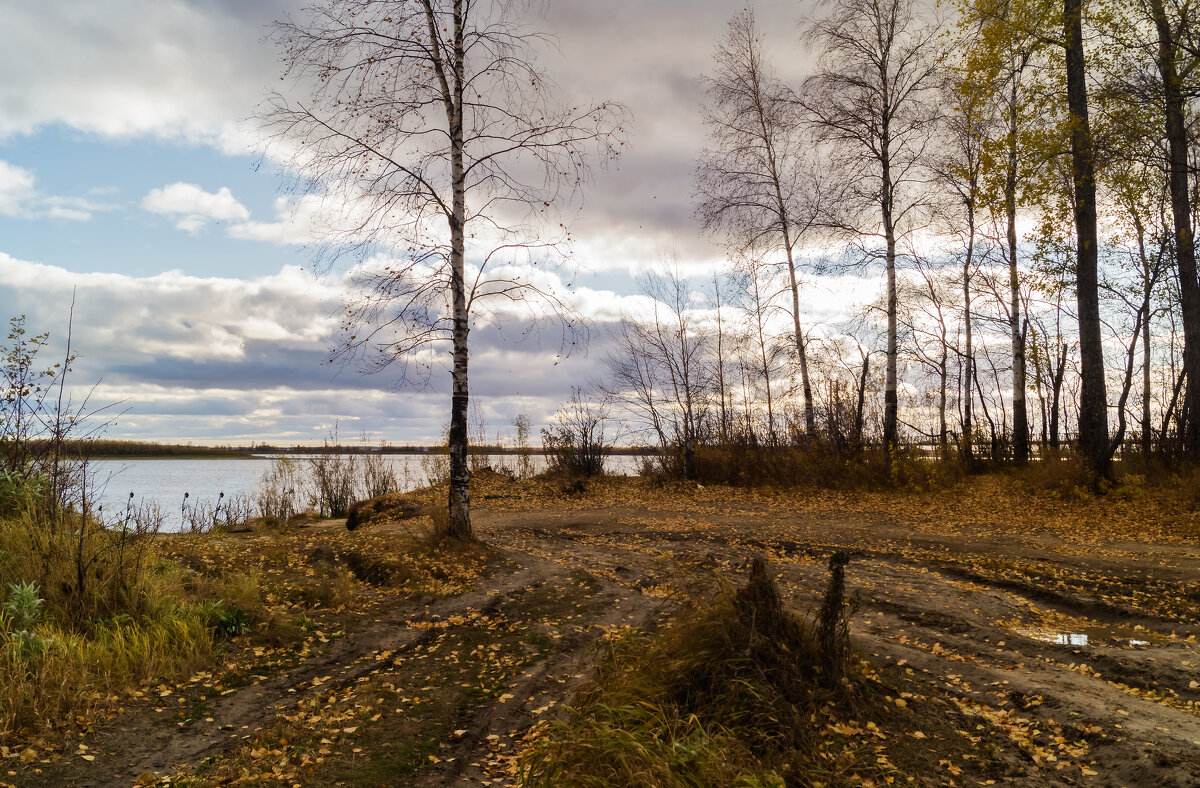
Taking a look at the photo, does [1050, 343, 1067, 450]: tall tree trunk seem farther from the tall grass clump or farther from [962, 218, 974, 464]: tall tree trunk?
the tall grass clump

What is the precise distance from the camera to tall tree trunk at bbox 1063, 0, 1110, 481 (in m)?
12.4

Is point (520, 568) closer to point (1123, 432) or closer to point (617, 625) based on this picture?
point (617, 625)

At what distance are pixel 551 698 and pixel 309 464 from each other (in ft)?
49.5

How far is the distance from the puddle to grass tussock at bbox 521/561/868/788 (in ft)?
8.05

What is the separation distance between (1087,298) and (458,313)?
1235cm

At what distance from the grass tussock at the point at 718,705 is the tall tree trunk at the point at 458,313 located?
5183mm

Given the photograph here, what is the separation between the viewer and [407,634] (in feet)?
20.0

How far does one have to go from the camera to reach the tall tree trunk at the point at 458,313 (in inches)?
356

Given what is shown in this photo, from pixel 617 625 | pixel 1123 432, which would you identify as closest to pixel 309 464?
pixel 617 625

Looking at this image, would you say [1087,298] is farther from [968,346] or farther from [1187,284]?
[968,346]

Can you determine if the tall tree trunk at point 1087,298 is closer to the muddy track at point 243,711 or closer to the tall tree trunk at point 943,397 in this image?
the tall tree trunk at point 943,397

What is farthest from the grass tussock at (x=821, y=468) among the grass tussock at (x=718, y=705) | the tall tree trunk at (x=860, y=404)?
the grass tussock at (x=718, y=705)

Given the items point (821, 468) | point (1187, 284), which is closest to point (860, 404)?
point (821, 468)

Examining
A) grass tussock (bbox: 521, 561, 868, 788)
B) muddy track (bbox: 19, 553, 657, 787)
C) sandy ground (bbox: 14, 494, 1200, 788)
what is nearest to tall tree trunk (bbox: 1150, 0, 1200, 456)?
sandy ground (bbox: 14, 494, 1200, 788)
